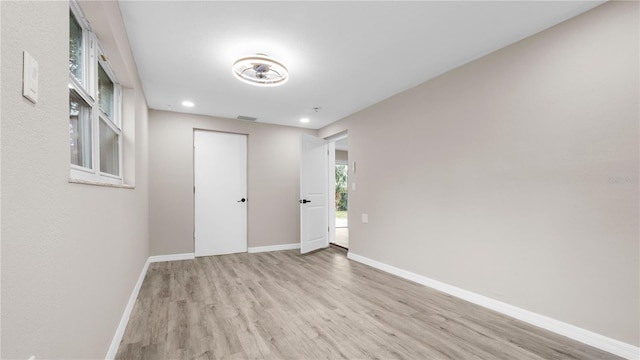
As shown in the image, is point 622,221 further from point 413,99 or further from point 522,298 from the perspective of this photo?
point 413,99

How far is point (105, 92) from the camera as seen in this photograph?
222 centimetres

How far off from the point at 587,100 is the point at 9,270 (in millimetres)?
3191

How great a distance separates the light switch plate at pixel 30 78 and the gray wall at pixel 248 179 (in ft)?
13.3

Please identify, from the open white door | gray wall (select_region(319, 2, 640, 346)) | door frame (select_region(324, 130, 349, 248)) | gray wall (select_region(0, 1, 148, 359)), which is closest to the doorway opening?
door frame (select_region(324, 130, 349, 248))

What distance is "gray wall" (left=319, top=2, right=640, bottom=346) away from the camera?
1902 millimetres

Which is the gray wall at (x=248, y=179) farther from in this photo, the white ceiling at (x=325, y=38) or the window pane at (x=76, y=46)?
the window pane at (x=76, y=46)

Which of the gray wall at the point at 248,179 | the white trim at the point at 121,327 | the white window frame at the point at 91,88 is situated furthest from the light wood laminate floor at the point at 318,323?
the white window frame at the point at 91,88

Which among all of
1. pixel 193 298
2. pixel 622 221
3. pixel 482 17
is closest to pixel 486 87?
pixel 482 17

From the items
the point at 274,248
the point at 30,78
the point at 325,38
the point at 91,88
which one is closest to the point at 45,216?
the point at 30,78

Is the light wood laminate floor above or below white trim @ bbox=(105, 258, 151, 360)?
below

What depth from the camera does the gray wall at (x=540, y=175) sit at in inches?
74.9

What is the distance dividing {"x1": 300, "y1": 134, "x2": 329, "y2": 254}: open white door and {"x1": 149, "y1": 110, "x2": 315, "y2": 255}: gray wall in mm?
524

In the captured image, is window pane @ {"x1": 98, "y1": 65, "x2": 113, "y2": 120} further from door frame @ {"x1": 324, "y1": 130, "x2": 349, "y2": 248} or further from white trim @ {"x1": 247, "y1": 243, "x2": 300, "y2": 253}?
door frame @ {"x1": 324, "y1": 130, "x2": 349, "y2": 248}

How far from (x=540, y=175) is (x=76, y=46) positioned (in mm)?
3448
